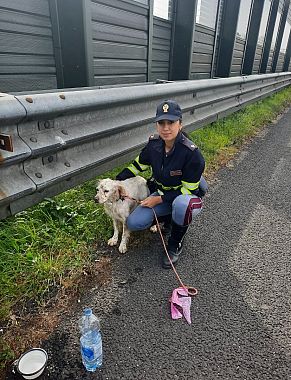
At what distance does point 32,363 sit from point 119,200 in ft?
4.78

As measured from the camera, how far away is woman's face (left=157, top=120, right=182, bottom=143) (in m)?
2.63

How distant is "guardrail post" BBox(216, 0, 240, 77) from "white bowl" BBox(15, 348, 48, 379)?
7592mm

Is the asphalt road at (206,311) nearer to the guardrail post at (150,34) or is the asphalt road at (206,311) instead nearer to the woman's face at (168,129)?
the woman's face at (168,129)

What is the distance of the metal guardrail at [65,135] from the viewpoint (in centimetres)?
196

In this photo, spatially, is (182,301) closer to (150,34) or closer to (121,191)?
(121,191)

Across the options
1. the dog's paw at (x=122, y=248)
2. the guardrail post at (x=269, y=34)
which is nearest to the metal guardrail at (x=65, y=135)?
the dog's paw at (x=122, y=248)

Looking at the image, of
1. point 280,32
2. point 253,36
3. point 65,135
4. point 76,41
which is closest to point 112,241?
point 65,135

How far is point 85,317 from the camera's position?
6.14 feet

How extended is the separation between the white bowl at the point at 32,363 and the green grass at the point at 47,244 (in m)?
0.10

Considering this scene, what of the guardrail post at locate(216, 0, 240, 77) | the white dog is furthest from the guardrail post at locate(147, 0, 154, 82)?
the guardrail post at locate(216, 0, 240, 77)

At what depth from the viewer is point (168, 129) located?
264 centimetres

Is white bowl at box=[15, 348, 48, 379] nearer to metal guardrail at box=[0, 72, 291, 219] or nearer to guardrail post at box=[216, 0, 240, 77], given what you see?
metal guardrail at box=[0, 72, 291, 219]

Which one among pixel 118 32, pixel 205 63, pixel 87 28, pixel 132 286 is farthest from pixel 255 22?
pixel 132 286

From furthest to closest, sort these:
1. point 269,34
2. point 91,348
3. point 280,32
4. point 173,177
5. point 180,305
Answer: point 280,32 → point 269,34 → point 173,177 → point 180,305 → point 91,348
